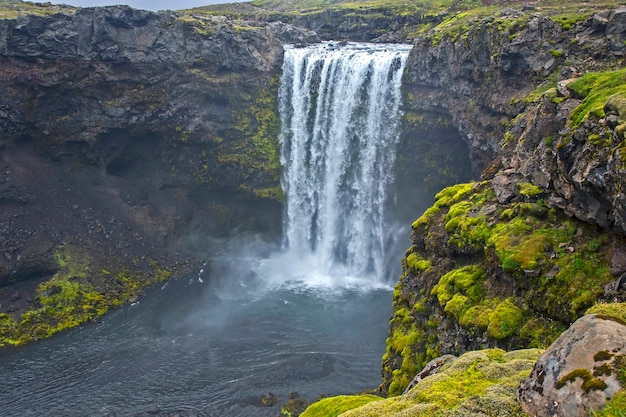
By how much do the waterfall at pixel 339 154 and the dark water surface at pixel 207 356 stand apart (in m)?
7.10

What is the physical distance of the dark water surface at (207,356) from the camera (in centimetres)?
3353

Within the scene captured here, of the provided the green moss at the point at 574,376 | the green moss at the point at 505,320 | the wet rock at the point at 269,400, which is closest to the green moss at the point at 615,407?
the green moss at the point at 574,376

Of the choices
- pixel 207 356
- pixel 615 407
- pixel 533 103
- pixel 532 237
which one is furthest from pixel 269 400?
pixel 615 407

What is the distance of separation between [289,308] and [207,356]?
9799 millimetres

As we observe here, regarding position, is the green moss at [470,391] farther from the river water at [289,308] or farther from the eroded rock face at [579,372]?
the river water at [289,308]

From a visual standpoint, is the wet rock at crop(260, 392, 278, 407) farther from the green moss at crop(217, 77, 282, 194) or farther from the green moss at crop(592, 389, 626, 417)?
the green moss at crop(217, 77, 282, 194)

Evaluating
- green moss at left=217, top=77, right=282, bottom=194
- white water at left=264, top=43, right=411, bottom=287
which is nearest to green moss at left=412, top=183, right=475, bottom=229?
white water at left=264, top=43, right=411, bottom=287

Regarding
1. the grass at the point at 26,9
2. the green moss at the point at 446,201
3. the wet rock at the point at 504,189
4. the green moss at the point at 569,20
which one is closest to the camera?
the wet rock at the point at 504,189

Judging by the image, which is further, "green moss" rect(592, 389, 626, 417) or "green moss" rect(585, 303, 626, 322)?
"green moss" rect(585, 303, 626, 322)

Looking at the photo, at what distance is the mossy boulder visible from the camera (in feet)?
29.9

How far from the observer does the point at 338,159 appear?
5541cm

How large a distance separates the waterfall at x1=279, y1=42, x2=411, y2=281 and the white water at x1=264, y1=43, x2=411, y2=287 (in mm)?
108

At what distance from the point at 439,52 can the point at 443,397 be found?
4438 centimetres

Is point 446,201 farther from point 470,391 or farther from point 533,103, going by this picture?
point 470,391
